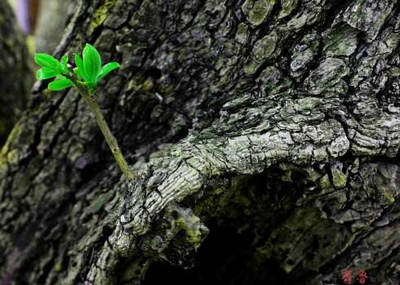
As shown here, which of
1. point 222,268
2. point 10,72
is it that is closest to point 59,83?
point 222,268

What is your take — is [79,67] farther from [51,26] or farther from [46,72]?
[51,26]

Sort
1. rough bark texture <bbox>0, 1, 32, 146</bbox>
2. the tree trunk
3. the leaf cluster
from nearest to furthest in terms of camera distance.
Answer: the leaf cluster < rough bark texture <bbox>0, 1, 32, 146</bbox> < the tree trunk

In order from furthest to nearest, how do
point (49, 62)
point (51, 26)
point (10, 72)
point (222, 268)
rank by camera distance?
point (51, 26) < point (10, 72) < point (222, 268) < point (49, 62)

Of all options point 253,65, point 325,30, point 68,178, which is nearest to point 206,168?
point 253,65

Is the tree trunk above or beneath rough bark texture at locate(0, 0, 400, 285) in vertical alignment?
above

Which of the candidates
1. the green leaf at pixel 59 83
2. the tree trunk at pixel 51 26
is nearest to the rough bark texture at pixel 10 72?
the tree trunk at pixel 51 26

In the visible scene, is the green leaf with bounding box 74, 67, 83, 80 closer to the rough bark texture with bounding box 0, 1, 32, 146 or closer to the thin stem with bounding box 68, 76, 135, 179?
the thin stem with bounding box 68, 76, 135, 179

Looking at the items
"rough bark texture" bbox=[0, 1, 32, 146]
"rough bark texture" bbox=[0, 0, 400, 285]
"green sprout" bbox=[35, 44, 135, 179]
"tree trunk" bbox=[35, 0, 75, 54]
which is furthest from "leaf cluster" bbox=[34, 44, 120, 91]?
"tree trunk" bbox=[35, 0, 75, 54]
